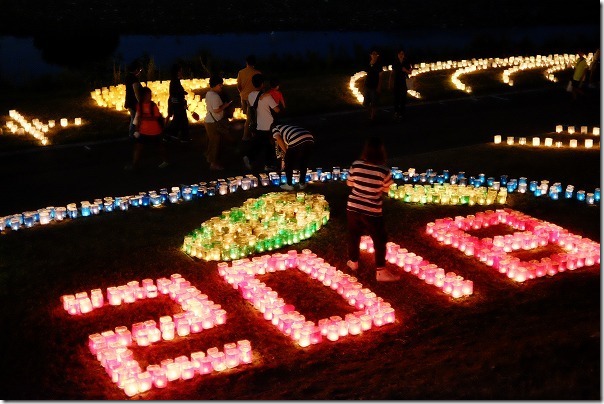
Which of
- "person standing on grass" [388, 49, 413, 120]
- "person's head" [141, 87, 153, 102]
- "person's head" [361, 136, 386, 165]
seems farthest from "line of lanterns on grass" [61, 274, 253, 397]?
"person standing on grass" [388, 49, 413, 120]

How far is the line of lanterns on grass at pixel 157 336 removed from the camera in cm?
664

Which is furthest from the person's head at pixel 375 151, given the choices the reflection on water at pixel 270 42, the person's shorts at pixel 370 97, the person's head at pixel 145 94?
the reflection on water at pixel 270 42

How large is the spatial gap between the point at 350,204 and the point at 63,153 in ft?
29.2

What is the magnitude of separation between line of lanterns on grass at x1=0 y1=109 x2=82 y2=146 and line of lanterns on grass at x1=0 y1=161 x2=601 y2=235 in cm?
555

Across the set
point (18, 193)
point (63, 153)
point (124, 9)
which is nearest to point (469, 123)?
point (63, 153)

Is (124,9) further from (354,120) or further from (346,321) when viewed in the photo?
(346,321)

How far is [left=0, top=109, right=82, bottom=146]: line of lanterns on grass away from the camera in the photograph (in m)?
16.5

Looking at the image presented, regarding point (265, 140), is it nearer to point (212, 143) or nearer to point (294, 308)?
point (212, 143)

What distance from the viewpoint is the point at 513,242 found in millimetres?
9484

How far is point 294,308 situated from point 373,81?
10.2 meters

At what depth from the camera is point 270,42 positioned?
120 feet

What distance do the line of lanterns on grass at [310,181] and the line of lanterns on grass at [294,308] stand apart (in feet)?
9.78

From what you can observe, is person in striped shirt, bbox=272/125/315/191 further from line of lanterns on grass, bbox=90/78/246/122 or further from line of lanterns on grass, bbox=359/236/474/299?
line of lanterns on grass, bbox=90/78/246/122

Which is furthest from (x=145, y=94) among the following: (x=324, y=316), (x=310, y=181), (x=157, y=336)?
(x=324, y=316)
